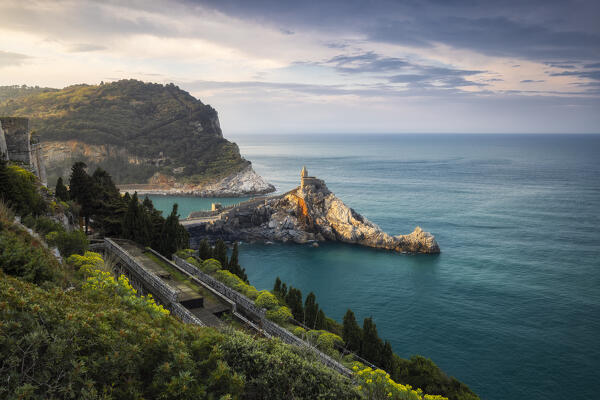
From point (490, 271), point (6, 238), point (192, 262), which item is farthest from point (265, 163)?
point (6, 238)

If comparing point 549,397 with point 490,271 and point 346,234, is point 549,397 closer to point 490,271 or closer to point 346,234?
point 490,271

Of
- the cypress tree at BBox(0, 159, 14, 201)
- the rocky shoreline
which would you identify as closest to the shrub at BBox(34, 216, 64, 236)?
the cypress tree at BBox(0, 159, 14, 201)

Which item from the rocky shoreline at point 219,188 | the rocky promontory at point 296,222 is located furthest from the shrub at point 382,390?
the rocky shoreline at point 219,188

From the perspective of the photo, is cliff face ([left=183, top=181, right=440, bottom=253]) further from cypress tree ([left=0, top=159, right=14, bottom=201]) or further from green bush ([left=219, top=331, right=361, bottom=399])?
green bush ([left=219, top=331, right=361, bottom=399])

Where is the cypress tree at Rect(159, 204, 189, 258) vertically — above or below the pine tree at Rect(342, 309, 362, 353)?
above

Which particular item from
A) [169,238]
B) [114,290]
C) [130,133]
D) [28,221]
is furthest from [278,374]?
[130,133]
